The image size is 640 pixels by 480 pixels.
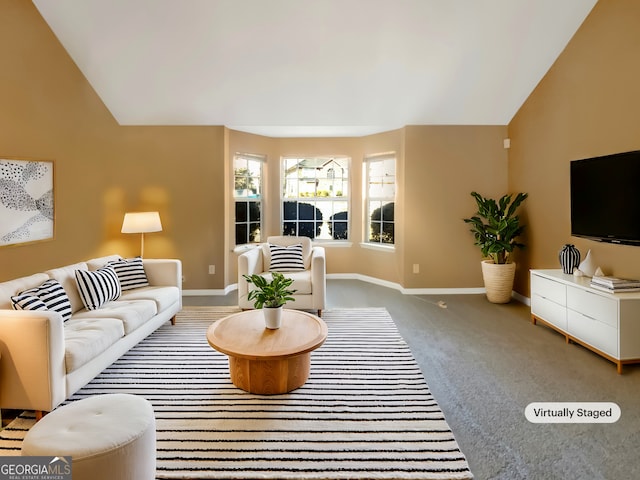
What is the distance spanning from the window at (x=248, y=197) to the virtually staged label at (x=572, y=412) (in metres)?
4.43

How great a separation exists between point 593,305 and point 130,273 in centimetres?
428

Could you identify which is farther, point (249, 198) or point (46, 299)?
point (249, 198)

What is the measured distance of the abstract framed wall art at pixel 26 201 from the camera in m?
3.50

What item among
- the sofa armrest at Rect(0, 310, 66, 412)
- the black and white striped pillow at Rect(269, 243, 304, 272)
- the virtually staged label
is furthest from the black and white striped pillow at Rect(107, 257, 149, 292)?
the virtually staged label

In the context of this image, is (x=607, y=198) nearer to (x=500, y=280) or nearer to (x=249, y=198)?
(x=500, y=280)

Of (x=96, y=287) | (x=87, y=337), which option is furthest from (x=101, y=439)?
(x=96, y=287)

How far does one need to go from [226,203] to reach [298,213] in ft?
4.74

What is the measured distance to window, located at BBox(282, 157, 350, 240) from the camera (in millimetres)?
6414

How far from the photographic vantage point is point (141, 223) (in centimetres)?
472

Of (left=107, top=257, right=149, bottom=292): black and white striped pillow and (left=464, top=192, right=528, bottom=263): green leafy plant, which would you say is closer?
(left=107, top=257, right=149, bottom=292): black and white striped pillow

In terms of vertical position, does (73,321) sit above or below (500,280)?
below

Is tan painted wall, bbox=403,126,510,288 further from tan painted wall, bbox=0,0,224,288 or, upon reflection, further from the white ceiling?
tan painted wall, bbox=0,0,224,288

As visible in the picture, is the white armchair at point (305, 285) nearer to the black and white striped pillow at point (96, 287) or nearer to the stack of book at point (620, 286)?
the black and white striped pillow at point (96, 287)

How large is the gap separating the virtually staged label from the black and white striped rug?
60cm
